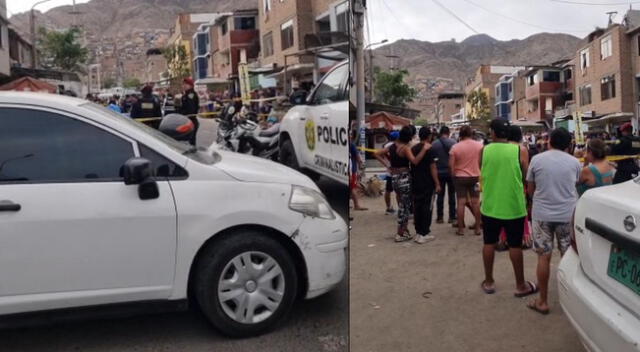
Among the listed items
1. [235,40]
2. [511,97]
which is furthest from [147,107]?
[511,97]

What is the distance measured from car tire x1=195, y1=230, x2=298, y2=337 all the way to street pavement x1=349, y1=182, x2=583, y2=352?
658 millimetres

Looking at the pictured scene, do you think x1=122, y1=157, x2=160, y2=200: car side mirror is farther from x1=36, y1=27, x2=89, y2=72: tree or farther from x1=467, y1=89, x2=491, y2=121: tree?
x1=467, y1=89, x2=491, y2=121: tree

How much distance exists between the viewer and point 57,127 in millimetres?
2418

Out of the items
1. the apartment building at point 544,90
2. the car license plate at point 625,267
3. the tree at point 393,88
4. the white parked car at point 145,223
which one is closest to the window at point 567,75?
the apartment building at point 544,90

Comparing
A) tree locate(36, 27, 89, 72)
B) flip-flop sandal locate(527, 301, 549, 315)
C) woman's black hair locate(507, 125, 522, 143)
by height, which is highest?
tree locate(36, 27, 89, 72)

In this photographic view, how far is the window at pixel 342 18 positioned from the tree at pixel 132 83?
84 centimetres

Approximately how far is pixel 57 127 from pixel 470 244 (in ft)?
6.01

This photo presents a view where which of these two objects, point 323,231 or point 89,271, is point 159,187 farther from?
point 323,231

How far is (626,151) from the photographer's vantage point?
6.04ft

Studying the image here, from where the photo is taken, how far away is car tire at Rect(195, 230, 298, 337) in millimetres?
2658

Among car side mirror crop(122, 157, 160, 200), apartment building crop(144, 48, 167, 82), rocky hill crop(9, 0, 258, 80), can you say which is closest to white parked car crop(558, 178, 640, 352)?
rocky hill crop(9, 0, 258, 80)

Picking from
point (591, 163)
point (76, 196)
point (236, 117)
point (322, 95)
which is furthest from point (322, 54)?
point (76, 196)

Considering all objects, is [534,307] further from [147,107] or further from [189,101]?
[147,107]

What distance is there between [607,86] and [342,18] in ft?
2.92
